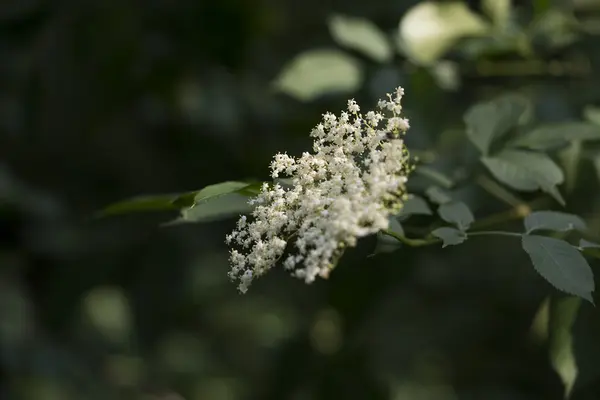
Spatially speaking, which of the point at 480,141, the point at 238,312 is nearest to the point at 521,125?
the point at 480,141

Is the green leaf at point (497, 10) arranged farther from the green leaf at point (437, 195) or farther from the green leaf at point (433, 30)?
the green leaf at point (437, 195)

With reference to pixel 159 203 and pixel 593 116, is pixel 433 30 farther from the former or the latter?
pixel 159 203

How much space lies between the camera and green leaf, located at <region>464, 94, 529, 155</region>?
106cm

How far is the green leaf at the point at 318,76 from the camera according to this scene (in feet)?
4.51

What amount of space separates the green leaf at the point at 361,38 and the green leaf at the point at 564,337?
637 millimetres

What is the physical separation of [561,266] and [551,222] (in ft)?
0.41

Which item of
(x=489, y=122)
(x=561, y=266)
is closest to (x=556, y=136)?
(x=489, y=122)

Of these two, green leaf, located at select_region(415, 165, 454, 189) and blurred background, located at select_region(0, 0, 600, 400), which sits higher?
blurred background, located at select_region(0, 0, 600, 400)

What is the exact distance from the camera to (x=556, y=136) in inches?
41.0

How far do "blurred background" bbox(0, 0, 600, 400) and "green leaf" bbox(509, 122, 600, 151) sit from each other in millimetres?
386

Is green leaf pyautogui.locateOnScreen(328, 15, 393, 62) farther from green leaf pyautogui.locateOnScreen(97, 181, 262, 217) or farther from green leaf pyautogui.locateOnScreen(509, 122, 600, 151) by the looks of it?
green leaf pyautogui.locateOnScreen(97, 181, 262, 217)

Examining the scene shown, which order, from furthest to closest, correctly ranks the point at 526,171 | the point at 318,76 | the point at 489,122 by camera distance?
the point at 318,76 → the point at 489,122 → the point at 526,171

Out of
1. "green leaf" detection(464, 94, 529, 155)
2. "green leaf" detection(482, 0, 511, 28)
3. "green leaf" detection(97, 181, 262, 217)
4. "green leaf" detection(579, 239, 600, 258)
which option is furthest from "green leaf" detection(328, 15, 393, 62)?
"green leaf" detection(579, 239, 600, 258)

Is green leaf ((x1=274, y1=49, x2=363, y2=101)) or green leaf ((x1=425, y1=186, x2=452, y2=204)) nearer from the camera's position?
→ green leaf ((x1=425, y1=186, x2=452, y2=204))
